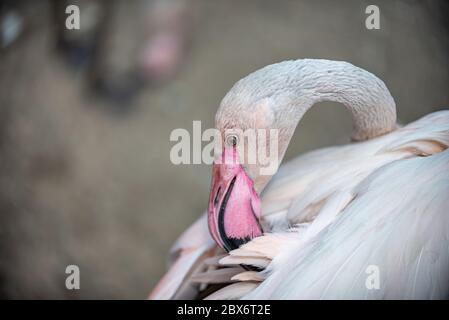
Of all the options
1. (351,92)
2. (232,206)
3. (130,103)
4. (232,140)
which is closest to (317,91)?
(351,92)

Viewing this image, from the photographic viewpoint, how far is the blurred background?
1816mm

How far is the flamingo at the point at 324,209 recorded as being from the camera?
37.0 inches

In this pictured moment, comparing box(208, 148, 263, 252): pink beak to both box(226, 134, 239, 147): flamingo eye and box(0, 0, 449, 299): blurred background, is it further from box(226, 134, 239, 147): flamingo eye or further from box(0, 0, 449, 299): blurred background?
box(0, 0, 449, 299): blurred background

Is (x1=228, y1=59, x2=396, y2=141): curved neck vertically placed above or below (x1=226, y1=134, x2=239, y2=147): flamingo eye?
above

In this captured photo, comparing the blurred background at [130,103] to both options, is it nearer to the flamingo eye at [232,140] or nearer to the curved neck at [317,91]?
the curved neck at [317,91]

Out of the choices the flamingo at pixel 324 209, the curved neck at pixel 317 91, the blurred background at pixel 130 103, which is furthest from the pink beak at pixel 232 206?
the blurred background at pixel 130 103

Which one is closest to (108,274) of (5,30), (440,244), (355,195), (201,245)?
(201,245)

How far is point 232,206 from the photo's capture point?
1.13 m

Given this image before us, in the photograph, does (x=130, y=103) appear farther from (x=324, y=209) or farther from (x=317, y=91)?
(x=324, y=209)

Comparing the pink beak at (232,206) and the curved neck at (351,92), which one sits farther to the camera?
the curved neck at (351,92)

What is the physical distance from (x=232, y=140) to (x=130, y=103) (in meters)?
1.09

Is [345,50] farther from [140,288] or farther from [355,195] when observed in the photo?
[140,288]

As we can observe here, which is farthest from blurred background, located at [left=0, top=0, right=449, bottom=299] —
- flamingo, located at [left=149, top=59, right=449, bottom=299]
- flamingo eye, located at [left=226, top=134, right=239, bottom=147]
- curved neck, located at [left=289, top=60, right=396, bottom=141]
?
flamingo eye, located at [left=226, top=134, right=239, bottom=147]
